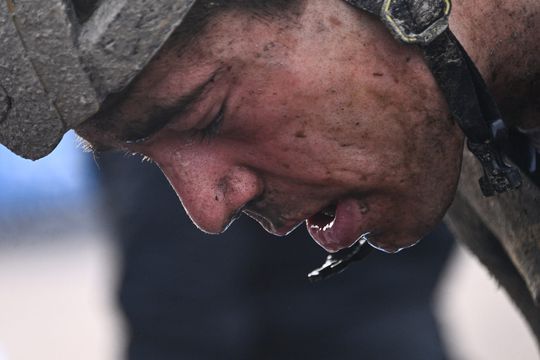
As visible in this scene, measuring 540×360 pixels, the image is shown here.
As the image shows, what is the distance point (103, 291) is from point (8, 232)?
1174mm

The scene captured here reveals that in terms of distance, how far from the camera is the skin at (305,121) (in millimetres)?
2043

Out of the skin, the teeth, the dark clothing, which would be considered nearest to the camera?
the skin

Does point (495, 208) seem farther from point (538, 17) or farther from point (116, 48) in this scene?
point (116, 48)

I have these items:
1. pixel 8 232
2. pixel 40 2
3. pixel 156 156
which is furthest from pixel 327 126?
pixel 8 232

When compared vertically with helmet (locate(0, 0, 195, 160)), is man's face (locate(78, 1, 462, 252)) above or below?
below

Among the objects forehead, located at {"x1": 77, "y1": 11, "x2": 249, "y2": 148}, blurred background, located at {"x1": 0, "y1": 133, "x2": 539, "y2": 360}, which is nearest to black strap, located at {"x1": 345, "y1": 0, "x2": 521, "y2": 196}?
forehead, located at {"x1": 77, "y1": 11, "x2": 249, "y2": 148}

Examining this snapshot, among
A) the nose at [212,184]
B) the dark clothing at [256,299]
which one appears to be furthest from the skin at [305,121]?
the dark clothing at [256,299]

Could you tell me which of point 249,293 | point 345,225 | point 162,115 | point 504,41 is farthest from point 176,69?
point 249,293

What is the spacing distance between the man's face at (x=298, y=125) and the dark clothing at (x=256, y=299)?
1556mm

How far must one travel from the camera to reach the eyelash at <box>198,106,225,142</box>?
2.12 m

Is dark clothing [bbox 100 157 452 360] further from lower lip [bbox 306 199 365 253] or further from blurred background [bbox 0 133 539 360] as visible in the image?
lower lip [bbox 306 199 365 253]

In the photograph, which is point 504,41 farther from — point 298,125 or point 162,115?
point 162,115

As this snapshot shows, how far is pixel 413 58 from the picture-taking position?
2.10m

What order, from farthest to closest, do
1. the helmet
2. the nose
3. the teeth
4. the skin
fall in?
1. the teeth
2. the nose
3. the skin
4. the helmet
